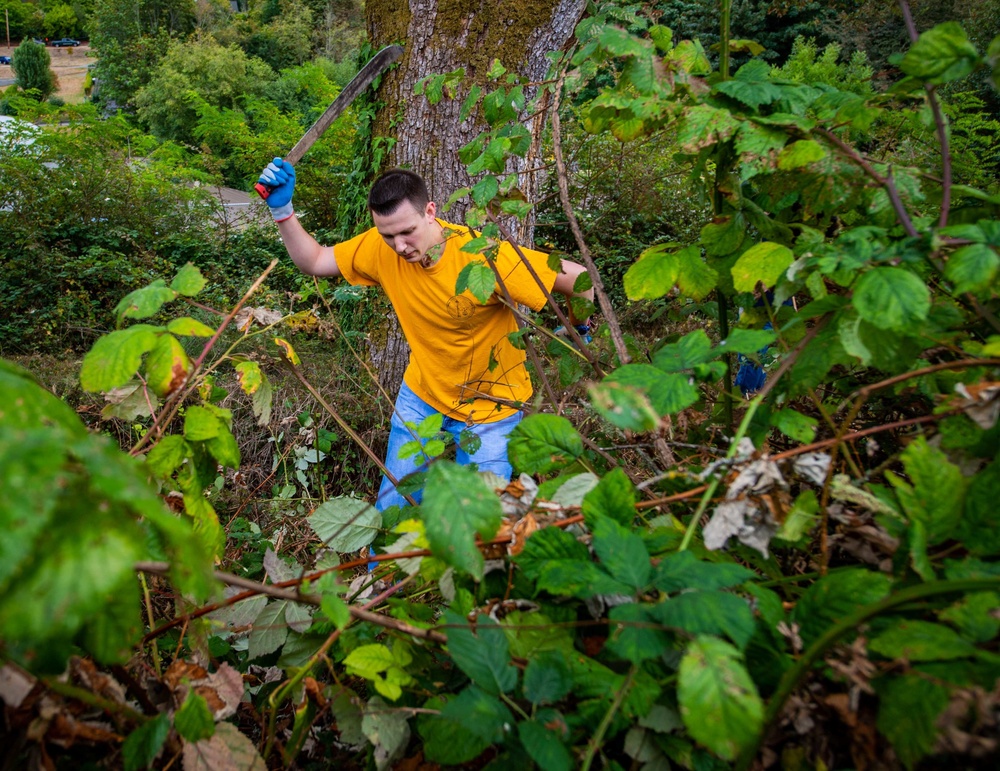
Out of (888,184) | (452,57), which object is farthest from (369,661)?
(452,57)

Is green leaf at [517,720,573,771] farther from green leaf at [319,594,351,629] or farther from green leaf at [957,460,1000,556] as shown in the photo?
green leaf at [957,460,1000,556]

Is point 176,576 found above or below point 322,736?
above

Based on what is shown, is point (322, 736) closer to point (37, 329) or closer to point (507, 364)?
point (507, 364)

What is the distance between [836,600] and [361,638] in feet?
2.37

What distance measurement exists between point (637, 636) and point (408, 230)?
217 centimetres

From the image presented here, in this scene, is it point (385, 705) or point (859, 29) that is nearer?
point (385, 705)

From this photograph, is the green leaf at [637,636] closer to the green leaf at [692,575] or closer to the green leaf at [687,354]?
the green leaf at [692,575]

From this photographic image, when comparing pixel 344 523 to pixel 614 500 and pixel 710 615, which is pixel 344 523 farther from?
pixel 710 615

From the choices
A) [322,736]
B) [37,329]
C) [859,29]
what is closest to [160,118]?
[37,329]

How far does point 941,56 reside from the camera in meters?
0.92

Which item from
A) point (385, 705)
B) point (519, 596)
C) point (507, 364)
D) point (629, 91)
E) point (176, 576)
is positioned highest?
point (629, 91)

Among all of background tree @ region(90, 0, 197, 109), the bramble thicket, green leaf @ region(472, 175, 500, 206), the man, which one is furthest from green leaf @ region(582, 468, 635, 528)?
background tree @ region(90, 0, 197, 109)

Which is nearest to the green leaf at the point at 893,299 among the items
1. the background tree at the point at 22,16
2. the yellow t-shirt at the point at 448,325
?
the yellow t-shirt at the point at 448,325

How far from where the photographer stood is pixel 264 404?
1.33 m
